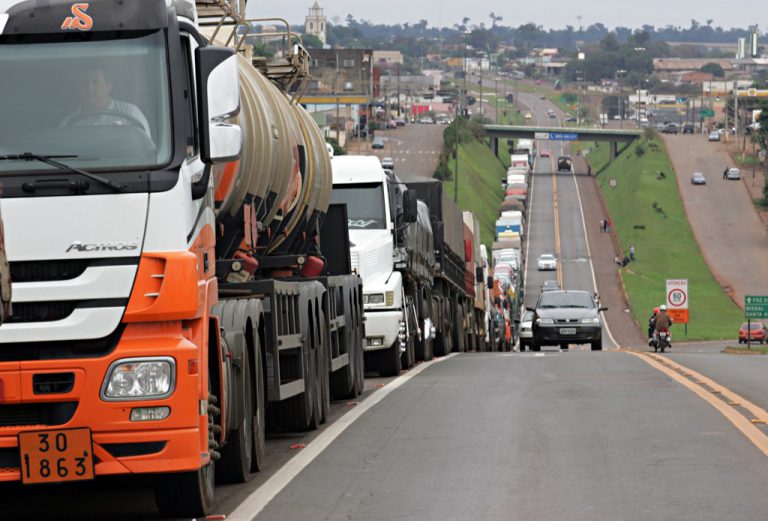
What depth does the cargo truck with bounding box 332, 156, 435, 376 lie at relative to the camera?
79.7 ft

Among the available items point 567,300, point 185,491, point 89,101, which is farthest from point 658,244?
point 89,101

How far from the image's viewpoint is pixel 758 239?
119m

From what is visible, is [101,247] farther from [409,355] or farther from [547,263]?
[547,263]

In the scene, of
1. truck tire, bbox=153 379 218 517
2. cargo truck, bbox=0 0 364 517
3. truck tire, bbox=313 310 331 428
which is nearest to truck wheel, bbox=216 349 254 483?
cargo truck, bbox=0 0 364 517

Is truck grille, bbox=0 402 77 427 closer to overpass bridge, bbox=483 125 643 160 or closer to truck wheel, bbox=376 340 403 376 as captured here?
truck wheel, bbox=376 340 403 376

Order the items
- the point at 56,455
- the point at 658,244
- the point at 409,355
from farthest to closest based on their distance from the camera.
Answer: the point at 658,244 < the point at 409,355 < the point at 56,455

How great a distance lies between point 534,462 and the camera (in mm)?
12234

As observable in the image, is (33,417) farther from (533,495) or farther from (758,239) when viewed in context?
(758,239)

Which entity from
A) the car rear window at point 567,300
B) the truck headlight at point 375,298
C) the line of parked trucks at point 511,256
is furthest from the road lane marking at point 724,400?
the line of parked trucks at point 511,256

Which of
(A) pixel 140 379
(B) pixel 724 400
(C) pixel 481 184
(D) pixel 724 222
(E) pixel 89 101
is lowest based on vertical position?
(D) pixel 724 222

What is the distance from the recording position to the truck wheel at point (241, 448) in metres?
11.1

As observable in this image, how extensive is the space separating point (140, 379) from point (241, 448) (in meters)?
2.25

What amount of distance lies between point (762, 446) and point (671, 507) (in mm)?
3382

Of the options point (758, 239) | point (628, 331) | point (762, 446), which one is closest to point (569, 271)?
point (758, 239)
